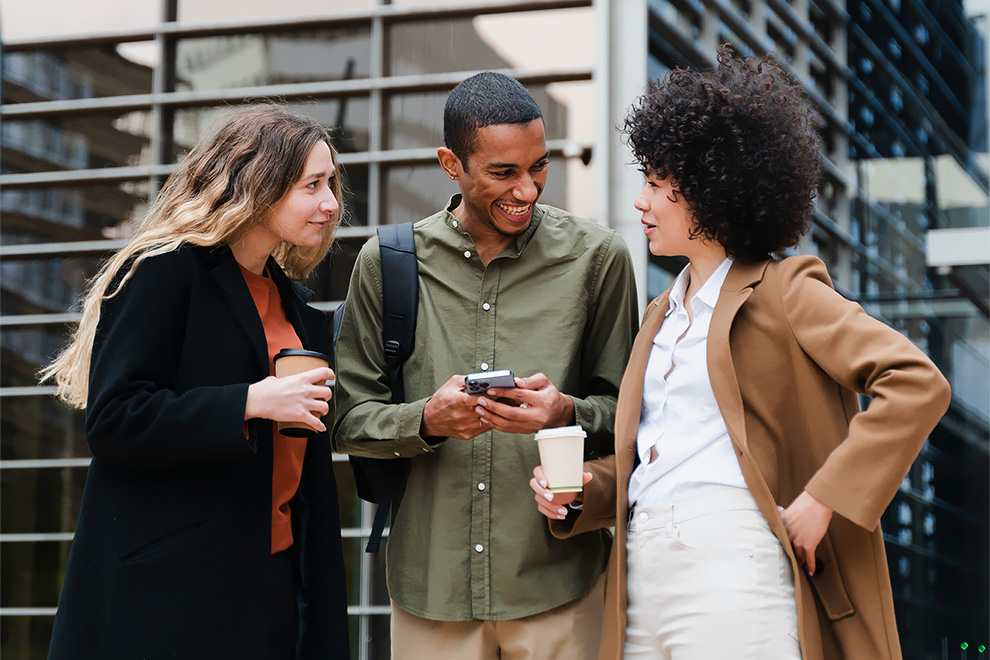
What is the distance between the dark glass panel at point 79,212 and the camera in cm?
588

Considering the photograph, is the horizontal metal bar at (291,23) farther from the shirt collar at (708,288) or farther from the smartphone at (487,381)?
the smartphone at (487,381)

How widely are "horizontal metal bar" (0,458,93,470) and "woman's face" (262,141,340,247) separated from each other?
367 cm

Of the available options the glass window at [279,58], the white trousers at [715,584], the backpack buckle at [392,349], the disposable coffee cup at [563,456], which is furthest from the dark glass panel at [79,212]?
the white trousers at [715,584]

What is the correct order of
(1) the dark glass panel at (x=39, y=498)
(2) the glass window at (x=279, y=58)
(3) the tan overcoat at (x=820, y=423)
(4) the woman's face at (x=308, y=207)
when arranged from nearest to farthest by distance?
(3) the tan overcoat at (x=820, y=423), (4) the woman's face at (x=308, y=207), (2) the glass window at (x=279, y=58), (1) the dark glass panel at (x=39, y=498)

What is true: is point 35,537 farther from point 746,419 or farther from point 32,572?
point 746,419

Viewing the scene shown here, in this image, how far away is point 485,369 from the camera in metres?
2.70

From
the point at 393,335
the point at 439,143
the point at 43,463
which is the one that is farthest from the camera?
the point at 43,463

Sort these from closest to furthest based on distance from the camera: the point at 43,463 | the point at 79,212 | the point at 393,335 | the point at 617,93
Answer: the point at 393,335 < the point at 617,93 < the point at 43,463 < the point at 79,212

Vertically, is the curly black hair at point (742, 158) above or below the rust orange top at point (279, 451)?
above

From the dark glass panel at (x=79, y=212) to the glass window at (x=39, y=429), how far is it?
94 cm

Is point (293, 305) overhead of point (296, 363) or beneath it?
overhead

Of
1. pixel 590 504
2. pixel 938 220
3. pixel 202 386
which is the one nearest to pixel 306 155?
pixel 202 386

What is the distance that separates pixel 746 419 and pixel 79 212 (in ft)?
15.7

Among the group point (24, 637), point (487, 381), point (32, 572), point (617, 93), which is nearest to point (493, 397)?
point (487, 381)
